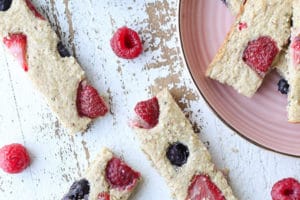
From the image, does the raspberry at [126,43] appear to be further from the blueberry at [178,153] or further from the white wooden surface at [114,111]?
the blueberry at [178,153]

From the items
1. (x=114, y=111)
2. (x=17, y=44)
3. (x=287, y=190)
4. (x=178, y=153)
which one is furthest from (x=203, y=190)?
(x=17, y=44)

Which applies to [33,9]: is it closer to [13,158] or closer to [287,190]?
[13,158]

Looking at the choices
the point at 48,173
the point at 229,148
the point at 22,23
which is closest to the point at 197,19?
the point at 229,148

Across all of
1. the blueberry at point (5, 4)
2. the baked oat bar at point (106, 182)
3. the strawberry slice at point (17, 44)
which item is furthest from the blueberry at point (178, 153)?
the blueberry at point (5, 4)

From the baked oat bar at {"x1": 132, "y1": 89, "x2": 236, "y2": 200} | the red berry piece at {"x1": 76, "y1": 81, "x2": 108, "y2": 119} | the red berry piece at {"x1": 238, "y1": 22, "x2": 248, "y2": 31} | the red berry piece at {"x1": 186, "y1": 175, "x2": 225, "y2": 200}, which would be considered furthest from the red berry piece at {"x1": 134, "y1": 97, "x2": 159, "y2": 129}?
the red berry piece at {"x1": 238, "y1": 22, "x2": 248, "y2": 31}

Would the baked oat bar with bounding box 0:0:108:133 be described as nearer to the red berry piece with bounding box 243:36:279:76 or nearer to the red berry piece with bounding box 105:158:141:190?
the red berry piece with bounding box 105:158:141:190

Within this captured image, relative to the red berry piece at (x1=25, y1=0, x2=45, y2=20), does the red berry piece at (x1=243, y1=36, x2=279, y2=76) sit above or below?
below

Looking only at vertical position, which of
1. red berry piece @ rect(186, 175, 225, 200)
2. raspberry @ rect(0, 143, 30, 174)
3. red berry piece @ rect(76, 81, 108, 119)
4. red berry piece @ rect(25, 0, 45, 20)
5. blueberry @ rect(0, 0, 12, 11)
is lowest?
red berry piece @ rect(186, 175, 225, 200)
